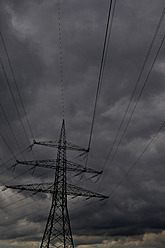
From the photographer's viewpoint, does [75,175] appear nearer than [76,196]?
No

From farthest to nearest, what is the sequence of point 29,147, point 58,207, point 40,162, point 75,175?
point 75,175 → point 29,147 → point 40,162 → point 58,207

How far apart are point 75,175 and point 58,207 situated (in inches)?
290

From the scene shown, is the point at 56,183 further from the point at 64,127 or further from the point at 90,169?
the point at 64,127

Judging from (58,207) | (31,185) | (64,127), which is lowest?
(58,207)

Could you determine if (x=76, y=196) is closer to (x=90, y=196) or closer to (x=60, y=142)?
(x=90, y=196)

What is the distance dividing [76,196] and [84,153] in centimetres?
643

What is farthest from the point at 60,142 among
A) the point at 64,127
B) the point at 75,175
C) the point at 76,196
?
the point at 76,196

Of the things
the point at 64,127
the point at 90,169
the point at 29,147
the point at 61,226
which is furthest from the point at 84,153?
the point at 61,226

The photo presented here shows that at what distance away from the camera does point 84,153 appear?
3588cm

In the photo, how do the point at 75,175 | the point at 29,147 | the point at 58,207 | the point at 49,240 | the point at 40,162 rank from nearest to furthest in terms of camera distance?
the point at 49,240
the point at 58,207
the point at 40,162
the point at 29,147
the point at 75,175

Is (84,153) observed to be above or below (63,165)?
above

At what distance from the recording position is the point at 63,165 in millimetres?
33438

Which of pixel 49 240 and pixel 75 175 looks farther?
pixel 75 175

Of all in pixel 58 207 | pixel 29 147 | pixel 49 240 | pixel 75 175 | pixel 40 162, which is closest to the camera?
pixel 49 240
